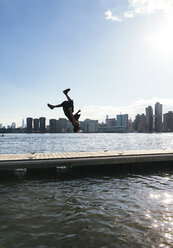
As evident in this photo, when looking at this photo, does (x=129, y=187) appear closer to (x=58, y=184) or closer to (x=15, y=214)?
(x=58, y=184)

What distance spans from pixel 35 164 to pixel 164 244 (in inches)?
400

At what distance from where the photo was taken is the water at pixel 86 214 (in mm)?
6266

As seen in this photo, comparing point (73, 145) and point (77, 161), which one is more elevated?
point (77, 161)

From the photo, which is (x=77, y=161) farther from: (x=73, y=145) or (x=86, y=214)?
(x=73, y=145)

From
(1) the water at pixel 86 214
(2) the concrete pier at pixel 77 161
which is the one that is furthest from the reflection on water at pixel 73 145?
(1) the water at pixel 86 214

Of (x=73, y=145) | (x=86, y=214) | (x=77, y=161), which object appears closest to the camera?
(x=86, y=214)

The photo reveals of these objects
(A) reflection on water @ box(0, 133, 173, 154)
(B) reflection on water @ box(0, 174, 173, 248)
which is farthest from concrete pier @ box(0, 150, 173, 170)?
(A) reflection on water @ box(0, 133, 173, 154)

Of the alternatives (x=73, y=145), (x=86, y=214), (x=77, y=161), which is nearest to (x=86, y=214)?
(x=86, y=214)

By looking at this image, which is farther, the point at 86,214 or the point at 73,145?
the point at 73,145

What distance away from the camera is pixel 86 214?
823cm

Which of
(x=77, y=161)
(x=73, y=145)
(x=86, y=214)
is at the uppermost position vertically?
(x=77, y=161)

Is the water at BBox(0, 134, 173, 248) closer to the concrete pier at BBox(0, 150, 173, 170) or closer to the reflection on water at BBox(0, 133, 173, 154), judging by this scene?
the concrete pier at BBox(0, 150, 173, 170)

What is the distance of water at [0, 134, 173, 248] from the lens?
6266mm

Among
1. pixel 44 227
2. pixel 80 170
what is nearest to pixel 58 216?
pixel 44 227
